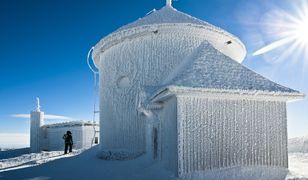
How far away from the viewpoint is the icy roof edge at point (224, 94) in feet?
29.0

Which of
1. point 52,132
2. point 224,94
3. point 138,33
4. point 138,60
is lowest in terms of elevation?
point 52,132

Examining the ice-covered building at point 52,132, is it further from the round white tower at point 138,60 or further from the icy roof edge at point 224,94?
the icy roof edge at point 224,94

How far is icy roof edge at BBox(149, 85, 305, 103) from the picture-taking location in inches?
348

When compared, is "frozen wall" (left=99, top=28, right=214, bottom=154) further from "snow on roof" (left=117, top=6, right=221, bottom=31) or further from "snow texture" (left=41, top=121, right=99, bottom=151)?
"snow texture" (left=41, top=121, right=99, bottom=151)

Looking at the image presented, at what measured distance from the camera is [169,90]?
8719 mm

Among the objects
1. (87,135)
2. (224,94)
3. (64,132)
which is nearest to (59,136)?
(64,132)

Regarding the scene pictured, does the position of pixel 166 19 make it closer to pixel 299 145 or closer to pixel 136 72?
pixel 136 72

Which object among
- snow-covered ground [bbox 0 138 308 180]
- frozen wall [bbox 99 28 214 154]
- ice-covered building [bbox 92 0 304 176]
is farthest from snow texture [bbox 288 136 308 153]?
ice-covered building [bbox 92 0 304 176]

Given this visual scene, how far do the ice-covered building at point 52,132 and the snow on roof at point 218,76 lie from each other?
59.2ft

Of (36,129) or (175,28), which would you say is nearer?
(175,28)

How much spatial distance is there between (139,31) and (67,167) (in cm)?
717

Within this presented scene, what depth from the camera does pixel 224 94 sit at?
936 cm

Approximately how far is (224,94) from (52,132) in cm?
2251

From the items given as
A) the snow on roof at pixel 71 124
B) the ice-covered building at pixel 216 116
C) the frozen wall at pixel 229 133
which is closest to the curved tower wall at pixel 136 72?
the ice-covered building at pixel 216 116
